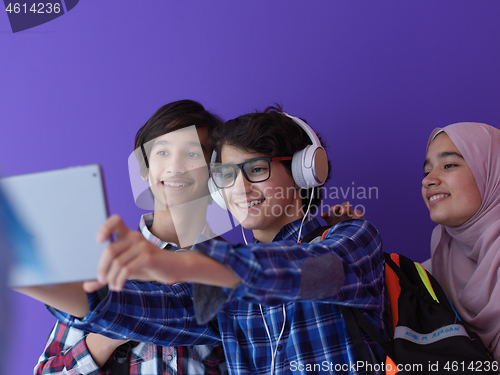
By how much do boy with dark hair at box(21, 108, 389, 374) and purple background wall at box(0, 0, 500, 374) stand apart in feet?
1.69

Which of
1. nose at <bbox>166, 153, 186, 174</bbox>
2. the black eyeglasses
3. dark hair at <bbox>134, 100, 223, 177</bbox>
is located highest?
dark hair at <bbox>134, 100, 223, 177</bbox>

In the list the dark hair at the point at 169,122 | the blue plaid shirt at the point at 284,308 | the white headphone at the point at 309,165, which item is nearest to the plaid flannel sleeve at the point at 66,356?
the blue plaid shirt at the point at 284,308

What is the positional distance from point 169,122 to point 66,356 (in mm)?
920

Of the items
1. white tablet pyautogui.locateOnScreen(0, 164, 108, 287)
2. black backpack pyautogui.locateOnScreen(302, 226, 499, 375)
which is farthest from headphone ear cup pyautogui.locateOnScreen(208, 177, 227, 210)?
white tablet pyautogui.locateOnScreen(0, 164, 108, 287)

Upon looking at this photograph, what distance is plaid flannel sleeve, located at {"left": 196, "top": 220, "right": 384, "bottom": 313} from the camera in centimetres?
82

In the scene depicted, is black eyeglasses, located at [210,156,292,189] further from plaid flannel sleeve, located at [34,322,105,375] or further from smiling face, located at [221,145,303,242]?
plaid flannel sleeve, located at [34,322,105,375]

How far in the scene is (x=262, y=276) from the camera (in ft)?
2.72

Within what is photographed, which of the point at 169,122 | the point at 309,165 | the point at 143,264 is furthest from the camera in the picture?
the point at 169,122

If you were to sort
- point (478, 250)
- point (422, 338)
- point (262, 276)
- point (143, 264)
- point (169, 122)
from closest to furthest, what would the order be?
point (143, 264) < point (262, 276) < point (422, 338) < point (478, 250) < point (169, 122)

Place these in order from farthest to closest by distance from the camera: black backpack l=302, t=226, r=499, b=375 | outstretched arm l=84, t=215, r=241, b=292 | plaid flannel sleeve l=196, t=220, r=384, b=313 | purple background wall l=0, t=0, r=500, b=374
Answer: purple background wall l=0, t=0, r=500, b=374 → black backpack l=302, t=226, r=499, b=375 → plaid flannel sleeve l=196, t=220, r=384, b=313 → outstretched arm l=84, t=215, r=241, b=292

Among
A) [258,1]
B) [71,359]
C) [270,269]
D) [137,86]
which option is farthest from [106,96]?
[270,269]

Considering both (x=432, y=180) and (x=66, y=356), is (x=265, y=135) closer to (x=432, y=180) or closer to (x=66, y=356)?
(x=432, y=180)

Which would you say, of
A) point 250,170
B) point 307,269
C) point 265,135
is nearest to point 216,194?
point 250,170

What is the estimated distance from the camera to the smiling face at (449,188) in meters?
1.52
